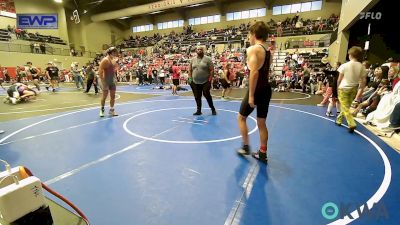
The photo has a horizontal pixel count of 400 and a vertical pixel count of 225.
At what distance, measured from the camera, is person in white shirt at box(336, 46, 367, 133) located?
Answer: 4.61 meters

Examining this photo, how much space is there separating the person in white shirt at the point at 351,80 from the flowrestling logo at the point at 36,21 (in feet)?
47.4

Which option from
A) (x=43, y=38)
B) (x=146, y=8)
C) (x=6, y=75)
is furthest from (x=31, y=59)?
(x=146, y=8)

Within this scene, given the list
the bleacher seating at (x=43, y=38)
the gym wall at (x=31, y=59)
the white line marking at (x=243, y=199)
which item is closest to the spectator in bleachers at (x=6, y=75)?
the gym wall at (x=31, y=59)

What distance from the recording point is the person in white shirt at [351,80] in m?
4.61

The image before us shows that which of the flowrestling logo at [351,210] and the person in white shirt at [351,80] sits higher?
the person in white shirt at [351,80]

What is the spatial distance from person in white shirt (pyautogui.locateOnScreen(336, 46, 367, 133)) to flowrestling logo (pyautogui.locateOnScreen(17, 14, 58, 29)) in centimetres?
1444

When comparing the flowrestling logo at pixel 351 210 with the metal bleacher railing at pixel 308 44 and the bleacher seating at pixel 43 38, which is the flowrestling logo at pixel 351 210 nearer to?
the metal bleacher railing at pixel 308 44

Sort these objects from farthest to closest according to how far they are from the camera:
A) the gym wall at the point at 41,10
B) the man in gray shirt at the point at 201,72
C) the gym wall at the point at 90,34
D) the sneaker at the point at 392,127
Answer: the gym wall at the point at 90,34 → the gym wall at the point at 41,10 → the man in gray shirt at the point at 201,72 → the sneaker at the point at 392,127

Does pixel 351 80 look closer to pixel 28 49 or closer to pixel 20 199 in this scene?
pixel 20 199

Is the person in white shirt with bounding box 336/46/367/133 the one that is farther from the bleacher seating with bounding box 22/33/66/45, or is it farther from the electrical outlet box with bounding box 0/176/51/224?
the bleacher seating with bounding box 22/33/66/45

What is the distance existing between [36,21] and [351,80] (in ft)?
53.8

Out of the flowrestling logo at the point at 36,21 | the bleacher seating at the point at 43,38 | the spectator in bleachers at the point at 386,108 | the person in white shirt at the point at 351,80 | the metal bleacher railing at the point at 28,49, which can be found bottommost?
the spectator in bleachers at the point at 386,108

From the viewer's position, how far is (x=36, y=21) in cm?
1359

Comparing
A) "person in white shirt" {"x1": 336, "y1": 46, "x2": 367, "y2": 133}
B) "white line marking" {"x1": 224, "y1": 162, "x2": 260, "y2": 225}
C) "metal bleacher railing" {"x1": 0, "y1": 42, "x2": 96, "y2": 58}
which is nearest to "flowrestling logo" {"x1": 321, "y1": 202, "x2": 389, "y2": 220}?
"white line marking" {"x1": 224, "y1": 162, "x2": 260, "y2": 225}
